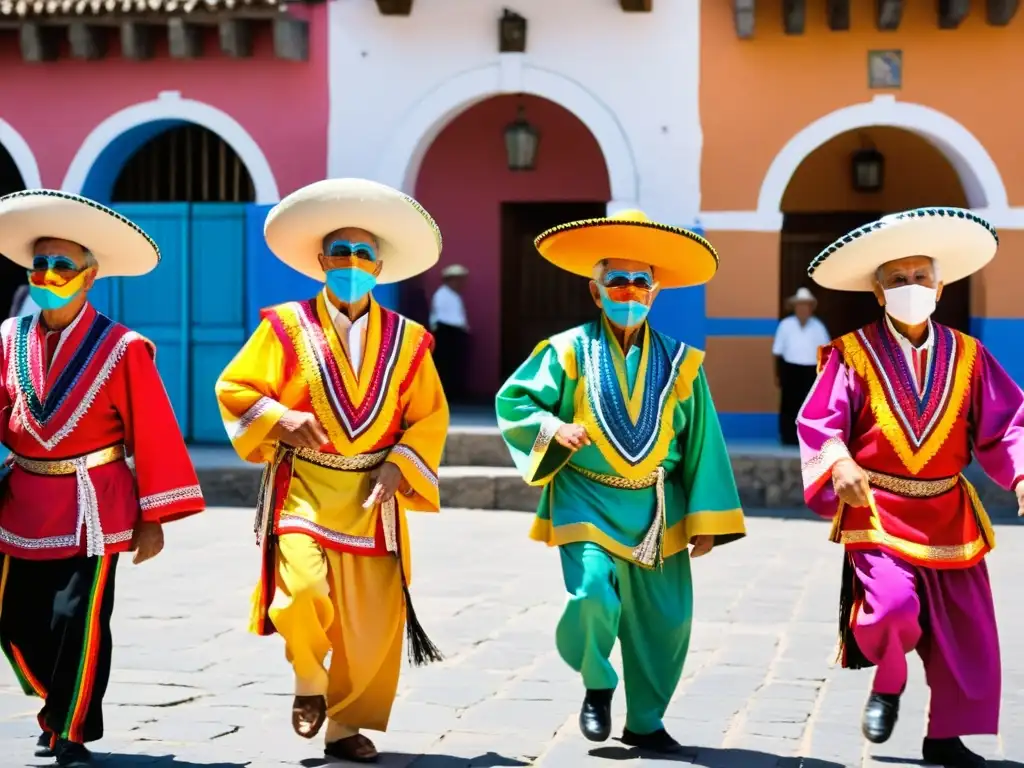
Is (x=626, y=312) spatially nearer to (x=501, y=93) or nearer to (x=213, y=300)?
(x=501, y=93)

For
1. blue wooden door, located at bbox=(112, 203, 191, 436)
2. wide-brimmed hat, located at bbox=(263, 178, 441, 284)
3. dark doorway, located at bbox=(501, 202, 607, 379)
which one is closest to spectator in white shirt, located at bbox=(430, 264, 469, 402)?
dark doorway, located at bbox=(501, 202, 607, 379)

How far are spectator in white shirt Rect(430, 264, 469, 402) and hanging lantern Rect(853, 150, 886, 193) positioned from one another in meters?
3.92

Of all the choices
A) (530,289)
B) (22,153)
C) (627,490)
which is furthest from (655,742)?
(530,289)

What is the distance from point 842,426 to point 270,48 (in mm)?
10235

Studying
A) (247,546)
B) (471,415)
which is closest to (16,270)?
(471,415)

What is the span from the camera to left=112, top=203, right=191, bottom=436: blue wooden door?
48.1ft

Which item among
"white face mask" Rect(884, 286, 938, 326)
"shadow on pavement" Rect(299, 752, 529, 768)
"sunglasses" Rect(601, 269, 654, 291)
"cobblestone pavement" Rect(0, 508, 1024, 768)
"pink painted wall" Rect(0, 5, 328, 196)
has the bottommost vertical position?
"cobblestone pavement" Rect(0, 508, 1024, 768)

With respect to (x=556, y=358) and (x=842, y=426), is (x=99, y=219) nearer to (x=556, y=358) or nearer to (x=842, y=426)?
(x=556, y=358)

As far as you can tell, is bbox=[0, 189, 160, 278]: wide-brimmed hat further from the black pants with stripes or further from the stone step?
the stone step

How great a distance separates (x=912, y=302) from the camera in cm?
539

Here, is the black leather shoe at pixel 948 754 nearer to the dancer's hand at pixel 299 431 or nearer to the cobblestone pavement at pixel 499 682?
the cobblestone pavement at pixel 499 682

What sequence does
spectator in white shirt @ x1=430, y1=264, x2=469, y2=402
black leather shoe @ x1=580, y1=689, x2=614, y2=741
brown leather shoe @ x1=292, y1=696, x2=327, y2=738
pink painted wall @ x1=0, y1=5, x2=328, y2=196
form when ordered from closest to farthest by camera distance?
brown leather shoe @ x1=292, y1=696, x2=327, y2=738, black leather shoe @ x1=580, y1=689, x2=614, y2=741, pink painted wall @ x1=0, y1=5, x2=328, y2=196, spectator in white shirt @ x1=430, y1=264, x2=469, y2=402

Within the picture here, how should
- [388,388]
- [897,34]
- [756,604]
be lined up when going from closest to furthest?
[388,388] → [756,604] → [897,34]

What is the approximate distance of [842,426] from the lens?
5430 millimetres
